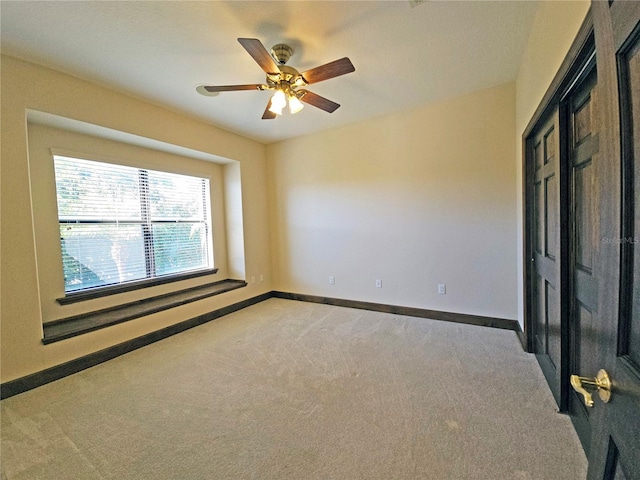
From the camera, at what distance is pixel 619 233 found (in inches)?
21.1

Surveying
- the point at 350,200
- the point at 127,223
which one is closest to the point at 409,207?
the point at 350,200

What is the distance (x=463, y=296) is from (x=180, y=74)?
3.83 metres

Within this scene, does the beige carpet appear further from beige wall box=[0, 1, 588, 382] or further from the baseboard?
beige wall box=[0, 1, 588, 382]

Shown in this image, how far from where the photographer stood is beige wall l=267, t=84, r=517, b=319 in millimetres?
3082

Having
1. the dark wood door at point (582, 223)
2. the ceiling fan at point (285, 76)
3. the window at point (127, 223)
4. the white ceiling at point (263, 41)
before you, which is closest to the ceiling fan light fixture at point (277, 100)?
the ceiling fan at point (285, 76)

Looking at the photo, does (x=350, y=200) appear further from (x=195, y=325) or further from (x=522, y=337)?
(x=195, y=325)

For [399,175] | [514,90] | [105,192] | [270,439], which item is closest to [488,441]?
[270,439]

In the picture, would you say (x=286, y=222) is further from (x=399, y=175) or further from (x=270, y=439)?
(x=270, y=439)

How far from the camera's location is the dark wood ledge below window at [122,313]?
8.20 feet

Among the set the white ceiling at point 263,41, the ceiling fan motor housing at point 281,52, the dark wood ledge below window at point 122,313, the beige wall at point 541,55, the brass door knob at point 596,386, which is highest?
the white ceiling at point 263,41

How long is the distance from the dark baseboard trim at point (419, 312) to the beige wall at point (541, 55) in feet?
0.90

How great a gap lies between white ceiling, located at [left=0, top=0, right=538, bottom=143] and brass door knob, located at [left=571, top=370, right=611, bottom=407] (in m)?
2.15

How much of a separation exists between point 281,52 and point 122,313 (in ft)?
9.97

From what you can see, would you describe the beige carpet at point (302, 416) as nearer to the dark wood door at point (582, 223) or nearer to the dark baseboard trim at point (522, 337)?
the dark baseboard trim at point (522, 337)
